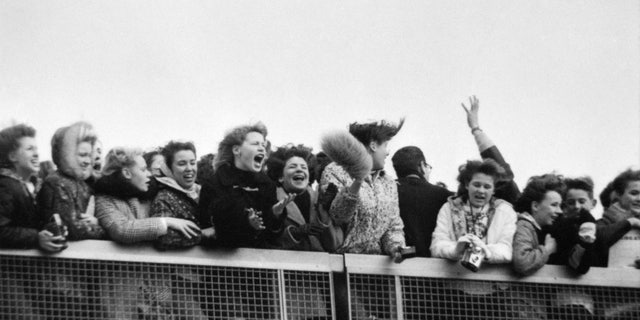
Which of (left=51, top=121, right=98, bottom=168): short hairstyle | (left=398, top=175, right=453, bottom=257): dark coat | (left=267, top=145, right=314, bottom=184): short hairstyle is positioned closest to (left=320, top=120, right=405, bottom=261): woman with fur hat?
(left=398, top=175, right=453, bottom=257): dark coat

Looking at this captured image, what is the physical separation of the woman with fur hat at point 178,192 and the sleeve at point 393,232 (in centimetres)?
180

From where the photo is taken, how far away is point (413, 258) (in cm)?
1314

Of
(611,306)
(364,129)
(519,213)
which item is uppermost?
(364,129)

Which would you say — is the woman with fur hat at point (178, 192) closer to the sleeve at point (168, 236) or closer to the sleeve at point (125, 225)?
the sleeve at point (168, 236)

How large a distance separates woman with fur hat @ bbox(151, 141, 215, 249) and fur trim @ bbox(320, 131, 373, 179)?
1317mm

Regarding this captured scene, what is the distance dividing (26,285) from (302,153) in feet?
10.4

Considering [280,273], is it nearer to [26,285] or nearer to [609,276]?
[26,285]

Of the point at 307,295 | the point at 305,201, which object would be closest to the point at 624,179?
the point at 305,201

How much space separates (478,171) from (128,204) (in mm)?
3642

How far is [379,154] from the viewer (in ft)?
44.7

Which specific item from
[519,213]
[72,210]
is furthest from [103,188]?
[519,213]

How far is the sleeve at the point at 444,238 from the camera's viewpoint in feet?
43.3

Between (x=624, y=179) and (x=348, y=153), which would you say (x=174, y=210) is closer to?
(x=348, y=153)

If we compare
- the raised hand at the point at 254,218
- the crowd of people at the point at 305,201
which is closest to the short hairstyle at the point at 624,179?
the crowd of people at the point at 305,201
